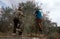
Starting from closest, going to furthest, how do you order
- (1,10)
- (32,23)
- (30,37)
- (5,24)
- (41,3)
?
(30,37), (5,24), (32,23), (1,10), (41,3)

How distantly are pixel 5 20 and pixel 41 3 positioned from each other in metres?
3.93

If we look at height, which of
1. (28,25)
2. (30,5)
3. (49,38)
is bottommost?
(49,38)

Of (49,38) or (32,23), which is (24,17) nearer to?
(32,23)

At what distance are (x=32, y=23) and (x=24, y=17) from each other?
1.08 metres

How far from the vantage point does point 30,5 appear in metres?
16.7

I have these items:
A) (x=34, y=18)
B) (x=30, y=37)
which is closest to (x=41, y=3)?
(x=34, y=18)

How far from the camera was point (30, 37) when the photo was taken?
11.2 m

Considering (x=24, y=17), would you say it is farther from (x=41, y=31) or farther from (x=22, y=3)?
(x=22, y=3)

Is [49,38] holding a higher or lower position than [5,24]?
lower

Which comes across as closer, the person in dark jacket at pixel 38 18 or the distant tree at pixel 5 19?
the distant tree at pixel 5 19

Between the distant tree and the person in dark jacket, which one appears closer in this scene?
the distant tree

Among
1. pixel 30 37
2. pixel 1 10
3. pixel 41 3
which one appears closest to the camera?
pixel 30 37

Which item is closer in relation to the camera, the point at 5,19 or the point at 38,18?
the point at 38,18

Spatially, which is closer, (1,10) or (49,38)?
(49,38)
